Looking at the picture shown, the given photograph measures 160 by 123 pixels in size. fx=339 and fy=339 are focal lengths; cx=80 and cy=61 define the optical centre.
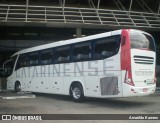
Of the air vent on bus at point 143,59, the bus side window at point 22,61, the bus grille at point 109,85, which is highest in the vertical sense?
the bus side window at point 22,61

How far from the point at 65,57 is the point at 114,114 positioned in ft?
18.8

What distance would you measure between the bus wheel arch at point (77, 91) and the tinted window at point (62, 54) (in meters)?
1.34

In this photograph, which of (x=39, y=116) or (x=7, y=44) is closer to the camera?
(x=39, y=116)

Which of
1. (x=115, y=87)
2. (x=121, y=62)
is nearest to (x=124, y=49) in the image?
(x=121, y=62)

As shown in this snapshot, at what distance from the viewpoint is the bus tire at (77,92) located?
52.2ft

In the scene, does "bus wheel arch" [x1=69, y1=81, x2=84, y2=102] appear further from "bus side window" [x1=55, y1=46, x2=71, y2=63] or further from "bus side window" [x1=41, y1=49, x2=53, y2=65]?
"bus side window" [x1=41, y1=49, x2=53, y2=65]

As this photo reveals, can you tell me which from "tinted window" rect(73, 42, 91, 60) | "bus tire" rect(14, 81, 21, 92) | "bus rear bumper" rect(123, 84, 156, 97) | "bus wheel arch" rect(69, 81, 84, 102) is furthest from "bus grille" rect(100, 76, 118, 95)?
"bus tire" rect(14, 81, 21, 92)

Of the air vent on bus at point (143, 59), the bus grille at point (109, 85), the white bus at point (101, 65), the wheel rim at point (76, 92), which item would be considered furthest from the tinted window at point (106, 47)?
the wheel rim at point (76, 92)

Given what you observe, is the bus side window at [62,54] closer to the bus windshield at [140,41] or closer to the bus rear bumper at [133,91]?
the bus windshield at [140,41]

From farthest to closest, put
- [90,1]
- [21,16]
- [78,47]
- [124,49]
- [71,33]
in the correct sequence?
[71,33]
[90,1]
[21,16]
[78,47]
[124,49]

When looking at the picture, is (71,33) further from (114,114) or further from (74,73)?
(114,114)

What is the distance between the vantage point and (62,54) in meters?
17.3

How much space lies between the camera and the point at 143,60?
46.4 ft

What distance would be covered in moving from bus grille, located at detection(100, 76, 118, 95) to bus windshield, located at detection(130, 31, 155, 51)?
1591 mm
